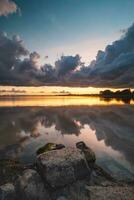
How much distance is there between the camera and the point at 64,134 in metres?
26.9

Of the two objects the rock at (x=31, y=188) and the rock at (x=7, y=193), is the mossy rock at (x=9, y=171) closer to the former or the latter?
the rock at (x=31, y=188)

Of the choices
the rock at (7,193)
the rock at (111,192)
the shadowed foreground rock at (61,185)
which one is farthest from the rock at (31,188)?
the rock at (111,192)

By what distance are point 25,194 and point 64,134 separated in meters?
16.4

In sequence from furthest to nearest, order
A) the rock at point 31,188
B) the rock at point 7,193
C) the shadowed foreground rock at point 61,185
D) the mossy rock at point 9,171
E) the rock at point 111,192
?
the mossy rock at point 9,171 < the rock at point 31,188 < the shadowed foreground rock at point 61,185 < the rock at point 111,192 < the rock at point 7,193

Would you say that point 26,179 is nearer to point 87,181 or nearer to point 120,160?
point 87,181

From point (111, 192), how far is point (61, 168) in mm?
2428

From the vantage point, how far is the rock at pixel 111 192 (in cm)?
1031

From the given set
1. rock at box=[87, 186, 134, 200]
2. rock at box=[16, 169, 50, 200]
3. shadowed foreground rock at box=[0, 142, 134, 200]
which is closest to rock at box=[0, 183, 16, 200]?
shadowed foreground rock at box=[0, 142, 134, 200]

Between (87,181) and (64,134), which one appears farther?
(64,134)

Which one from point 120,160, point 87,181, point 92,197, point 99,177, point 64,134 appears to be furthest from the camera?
point 64,134

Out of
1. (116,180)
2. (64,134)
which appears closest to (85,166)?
(116,180)

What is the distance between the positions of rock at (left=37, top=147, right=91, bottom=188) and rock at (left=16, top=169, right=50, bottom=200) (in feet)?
1.16

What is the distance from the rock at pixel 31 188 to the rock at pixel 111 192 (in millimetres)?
2007

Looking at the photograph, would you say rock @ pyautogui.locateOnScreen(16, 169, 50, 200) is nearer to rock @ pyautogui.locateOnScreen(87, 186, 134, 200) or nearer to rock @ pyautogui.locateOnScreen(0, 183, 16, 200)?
rock @ pyautogui.locateOnScreen(0, 183, 16, 200)
